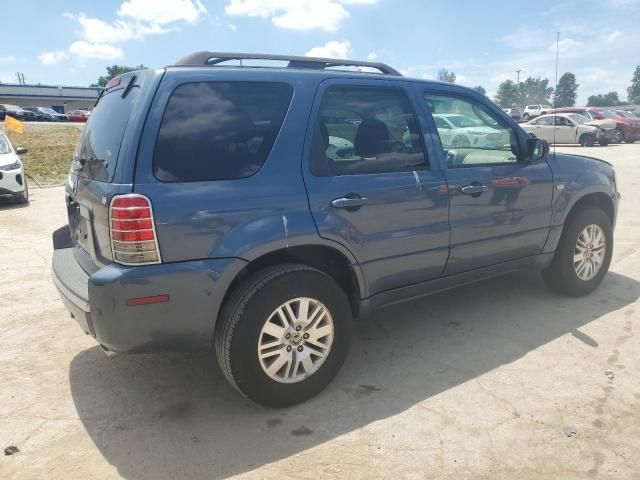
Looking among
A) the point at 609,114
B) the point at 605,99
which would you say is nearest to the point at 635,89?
the point at 605,99

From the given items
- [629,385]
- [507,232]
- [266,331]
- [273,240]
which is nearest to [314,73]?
[273,240]

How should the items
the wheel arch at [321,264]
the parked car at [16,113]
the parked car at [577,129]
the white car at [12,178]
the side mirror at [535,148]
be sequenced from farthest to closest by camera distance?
the parked car at [16,113] < the parked car at [577,129] < the white car at [12,178] < the side mirror at [535,148] < the wheel arch at [321,264]

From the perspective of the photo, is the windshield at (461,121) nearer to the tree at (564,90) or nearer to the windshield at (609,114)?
the tree at (564,90)

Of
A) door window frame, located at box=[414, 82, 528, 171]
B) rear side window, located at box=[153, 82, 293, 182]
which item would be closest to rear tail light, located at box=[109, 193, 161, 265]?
rear side window, located at box=[153, 82, 293, 182]

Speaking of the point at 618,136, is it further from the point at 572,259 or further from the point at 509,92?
the point at 509,92

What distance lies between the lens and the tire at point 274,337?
276 cm

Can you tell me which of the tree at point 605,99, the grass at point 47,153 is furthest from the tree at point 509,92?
the grass at point 47,153

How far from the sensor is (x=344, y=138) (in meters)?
3.19

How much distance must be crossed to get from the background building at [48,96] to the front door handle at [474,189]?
250ft

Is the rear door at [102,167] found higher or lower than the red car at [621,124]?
lower

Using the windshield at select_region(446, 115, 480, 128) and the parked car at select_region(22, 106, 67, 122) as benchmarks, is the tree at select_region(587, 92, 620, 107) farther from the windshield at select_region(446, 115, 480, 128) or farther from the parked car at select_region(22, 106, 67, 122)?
the windshield at select_region(446, 115, 480, 128)

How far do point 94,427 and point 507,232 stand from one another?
3075 millimetres

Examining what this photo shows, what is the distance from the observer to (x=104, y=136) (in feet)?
9.64

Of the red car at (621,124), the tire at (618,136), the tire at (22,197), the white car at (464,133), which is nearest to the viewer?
the white car at (464,133)
